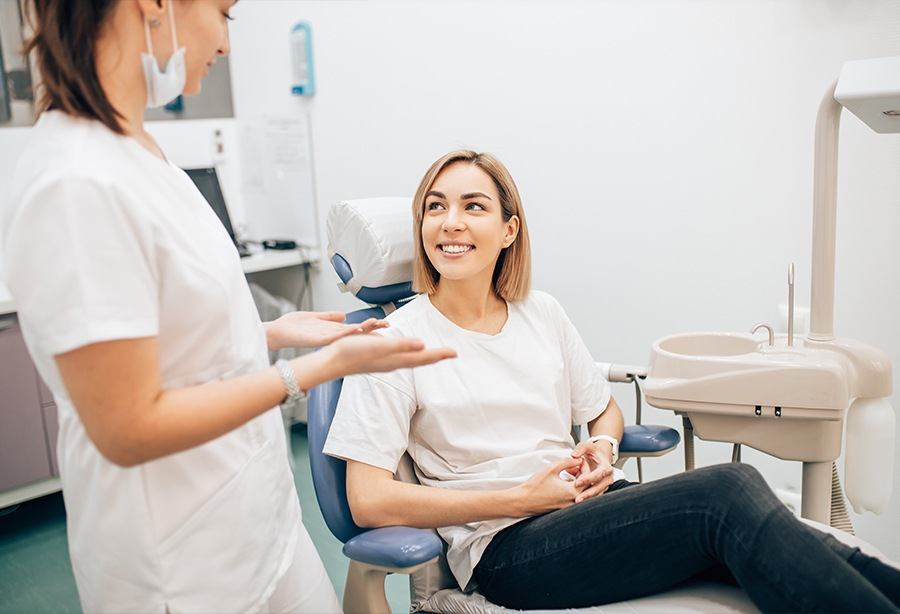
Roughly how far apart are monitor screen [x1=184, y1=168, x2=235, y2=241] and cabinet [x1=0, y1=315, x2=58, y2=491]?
0.83 metres

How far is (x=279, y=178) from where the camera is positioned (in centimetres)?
324

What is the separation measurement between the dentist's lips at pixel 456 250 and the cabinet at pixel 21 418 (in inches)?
63.8

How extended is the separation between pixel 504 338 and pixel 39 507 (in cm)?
214

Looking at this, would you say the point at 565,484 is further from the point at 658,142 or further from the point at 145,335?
the point at 658,142

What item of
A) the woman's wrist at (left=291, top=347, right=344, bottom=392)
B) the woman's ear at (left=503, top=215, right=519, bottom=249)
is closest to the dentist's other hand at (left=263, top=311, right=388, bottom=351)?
the woman's wrist at (left=291, top=347, right=344, bottom=392)

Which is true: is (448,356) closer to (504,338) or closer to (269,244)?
(504,338)

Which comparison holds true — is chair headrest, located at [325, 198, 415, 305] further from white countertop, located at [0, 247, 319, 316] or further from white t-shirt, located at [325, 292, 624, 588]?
white countertop, located at [0, 247, 319, 316]

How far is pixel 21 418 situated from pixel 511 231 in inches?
71.6

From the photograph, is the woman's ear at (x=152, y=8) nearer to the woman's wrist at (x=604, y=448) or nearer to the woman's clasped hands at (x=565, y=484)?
the woman's clasped hands at (x=565, y=484)

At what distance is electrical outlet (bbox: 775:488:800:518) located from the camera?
2.15m

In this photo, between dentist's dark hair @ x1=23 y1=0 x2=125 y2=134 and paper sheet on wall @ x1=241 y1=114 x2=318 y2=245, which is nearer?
dentist's dark hair @ x1=23 y1=0 x2=125 y2=134

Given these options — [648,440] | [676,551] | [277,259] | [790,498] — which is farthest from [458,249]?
[277,259]

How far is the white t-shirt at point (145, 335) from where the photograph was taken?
826 mm

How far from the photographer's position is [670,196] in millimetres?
2217
